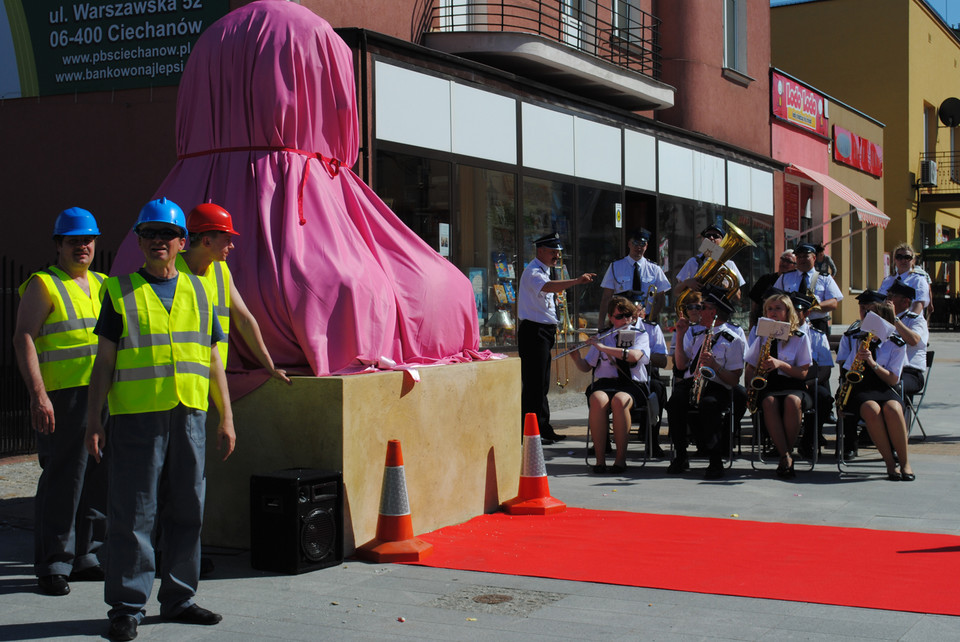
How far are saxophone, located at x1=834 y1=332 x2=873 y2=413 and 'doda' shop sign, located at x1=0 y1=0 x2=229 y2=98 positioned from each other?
7565 millimetres

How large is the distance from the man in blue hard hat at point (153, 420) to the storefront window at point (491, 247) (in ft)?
28.8

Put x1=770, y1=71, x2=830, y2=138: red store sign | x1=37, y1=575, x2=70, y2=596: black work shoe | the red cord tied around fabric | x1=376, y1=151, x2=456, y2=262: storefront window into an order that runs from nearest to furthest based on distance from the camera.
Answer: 1. x1=37, y1=575, x2=70, y2=596: black work shoe
2. the red cord tied around fabric
3. x1=376, y1=151, x2=456, y2=262: storefront window
4. x1=770, y1=71, x2=830, y2=138: red store sign

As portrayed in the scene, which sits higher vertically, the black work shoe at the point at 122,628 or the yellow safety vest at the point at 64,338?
the yellow safety vest at the point at 64,338

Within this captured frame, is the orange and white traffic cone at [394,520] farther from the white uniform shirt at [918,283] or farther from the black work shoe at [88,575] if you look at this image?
the white uniform shirt at [918,283]

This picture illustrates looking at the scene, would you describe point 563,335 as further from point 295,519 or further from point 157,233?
point 157,233

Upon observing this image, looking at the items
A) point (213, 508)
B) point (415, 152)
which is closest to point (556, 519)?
point (213, 508)

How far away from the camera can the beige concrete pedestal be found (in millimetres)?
6305

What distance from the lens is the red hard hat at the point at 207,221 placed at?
5.82 metres

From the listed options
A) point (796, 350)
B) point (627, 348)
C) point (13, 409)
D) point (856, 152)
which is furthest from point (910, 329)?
point (856, 152)

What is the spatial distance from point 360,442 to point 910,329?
5728 mm

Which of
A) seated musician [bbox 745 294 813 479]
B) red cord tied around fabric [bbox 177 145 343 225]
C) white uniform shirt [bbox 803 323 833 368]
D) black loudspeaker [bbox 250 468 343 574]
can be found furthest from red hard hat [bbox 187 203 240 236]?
white uniform shirt [bbox 803 323 833 368]

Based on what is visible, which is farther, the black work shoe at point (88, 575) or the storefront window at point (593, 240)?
the storefront window at point (593, 240)

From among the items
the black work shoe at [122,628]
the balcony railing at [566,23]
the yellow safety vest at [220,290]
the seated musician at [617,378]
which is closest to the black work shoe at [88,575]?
the black work shoe at [122,628]

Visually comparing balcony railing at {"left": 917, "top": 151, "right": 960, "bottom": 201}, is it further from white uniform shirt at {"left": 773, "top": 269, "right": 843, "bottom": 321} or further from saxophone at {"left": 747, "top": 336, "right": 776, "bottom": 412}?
saxophone at {"left": 747, "top": 336, "right": 776, "bottom": 412}
